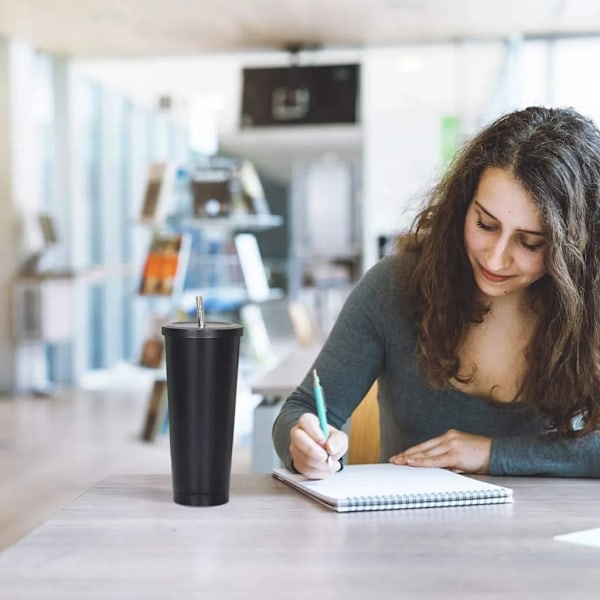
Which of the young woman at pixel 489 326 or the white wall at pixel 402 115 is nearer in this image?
the young woman at pixel 489 326

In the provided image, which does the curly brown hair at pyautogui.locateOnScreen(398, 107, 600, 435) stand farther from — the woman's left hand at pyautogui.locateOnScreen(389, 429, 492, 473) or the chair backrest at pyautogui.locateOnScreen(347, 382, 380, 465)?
the chair backrest at pyautogui.locateOnScreen(347, 382, 380, 465)

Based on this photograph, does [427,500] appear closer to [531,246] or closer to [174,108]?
[531,246]

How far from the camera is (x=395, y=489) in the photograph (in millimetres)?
1188

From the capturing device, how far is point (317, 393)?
1.26 meters

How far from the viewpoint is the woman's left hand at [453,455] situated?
139 cm

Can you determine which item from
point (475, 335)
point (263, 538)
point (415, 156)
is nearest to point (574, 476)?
point (475, 335)

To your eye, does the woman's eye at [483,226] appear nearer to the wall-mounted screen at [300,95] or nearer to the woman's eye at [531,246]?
the woman's eye at [531,246]

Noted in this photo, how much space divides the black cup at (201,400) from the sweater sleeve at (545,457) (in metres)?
0.47

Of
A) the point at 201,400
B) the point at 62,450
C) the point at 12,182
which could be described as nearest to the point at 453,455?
the point at 201,400

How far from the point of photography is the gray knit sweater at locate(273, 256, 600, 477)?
155 cm

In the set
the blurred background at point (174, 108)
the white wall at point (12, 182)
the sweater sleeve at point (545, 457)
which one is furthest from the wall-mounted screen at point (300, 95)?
the sweater sleeve at point (545, 457)

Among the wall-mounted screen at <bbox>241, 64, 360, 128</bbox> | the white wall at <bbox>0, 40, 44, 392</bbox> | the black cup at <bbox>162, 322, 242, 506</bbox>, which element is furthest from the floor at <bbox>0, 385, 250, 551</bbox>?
the wall-mounted screen at <bbox>241, 64, 360, 128</bbox>

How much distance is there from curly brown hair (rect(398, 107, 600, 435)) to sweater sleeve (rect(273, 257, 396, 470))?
0.21 ft

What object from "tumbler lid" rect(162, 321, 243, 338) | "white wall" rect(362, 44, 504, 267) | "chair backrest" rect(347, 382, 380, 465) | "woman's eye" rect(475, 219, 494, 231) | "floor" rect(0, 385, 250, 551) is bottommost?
"floor" rect(0, 385, 250, 551)
